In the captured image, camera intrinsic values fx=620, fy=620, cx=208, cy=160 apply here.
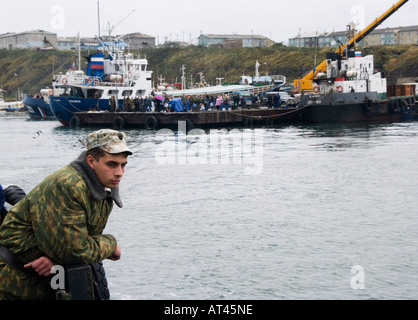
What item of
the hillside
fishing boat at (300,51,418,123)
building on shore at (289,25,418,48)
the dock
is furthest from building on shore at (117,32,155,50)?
fishing boat at (300,51,418,123)

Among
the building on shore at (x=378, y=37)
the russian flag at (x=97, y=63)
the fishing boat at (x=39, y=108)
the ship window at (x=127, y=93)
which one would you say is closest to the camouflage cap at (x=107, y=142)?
the ship window at (x=127, y=93)

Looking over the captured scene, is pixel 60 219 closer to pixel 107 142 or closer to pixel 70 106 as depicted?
pixel 107 142

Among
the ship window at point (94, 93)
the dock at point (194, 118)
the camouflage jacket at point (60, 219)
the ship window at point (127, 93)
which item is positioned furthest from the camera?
the ship window at point (127, 93)

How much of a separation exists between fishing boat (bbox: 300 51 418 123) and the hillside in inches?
1217

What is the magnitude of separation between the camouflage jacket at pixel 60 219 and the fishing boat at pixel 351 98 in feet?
127

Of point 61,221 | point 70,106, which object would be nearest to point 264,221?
point 61,221

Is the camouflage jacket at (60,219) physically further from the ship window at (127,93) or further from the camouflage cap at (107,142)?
the ship window at (127,93)

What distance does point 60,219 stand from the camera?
368 centimetres

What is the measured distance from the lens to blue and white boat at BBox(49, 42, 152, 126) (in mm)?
48188

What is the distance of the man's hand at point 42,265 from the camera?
3.80 m

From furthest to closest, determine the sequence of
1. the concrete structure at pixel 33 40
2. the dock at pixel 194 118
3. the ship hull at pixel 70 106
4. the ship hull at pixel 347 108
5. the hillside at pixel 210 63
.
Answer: the concrete structure at pixel 33 40 → the hillside at pixel 210 63 → the ship hull at pixel 70 106 → the ship hull at pixel 347 108 → the dock at pixel 194 118

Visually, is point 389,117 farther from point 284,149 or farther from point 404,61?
point 404,61
